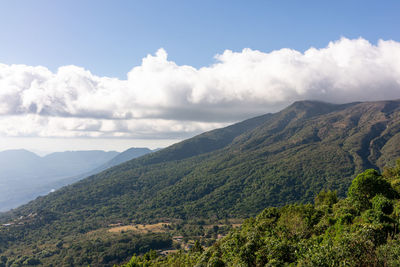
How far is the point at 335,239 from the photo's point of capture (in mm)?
37562

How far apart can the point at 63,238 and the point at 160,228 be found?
6993cm

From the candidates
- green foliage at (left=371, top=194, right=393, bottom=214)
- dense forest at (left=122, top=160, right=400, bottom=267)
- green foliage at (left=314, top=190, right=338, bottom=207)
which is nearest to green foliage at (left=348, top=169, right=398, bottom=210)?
dense forest at (left=122, top=160, right=400, bottom=267)

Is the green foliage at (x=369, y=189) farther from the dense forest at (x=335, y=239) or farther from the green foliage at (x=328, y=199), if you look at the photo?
the green foliage at (x=328, y=199)

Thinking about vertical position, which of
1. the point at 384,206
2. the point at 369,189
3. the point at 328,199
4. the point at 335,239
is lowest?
the point at 328,199

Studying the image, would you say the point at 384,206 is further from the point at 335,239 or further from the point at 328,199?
the point at 328,199

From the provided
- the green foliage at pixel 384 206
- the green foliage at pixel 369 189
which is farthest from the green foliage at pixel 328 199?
the green foliage at pixel 384 206

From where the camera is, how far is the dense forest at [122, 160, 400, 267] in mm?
28703

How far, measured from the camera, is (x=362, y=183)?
56.6 m

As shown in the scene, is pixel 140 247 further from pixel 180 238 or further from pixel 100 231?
pixel 100 231

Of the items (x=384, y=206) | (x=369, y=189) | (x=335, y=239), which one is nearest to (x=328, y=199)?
(x=369, y=189)

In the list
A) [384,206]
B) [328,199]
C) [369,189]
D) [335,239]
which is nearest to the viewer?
[335,239]

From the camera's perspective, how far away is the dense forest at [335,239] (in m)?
28.7

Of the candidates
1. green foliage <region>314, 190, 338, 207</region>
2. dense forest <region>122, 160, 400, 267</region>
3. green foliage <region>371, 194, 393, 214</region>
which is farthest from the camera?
green foliage <region>314, 190, 338, 207</region>

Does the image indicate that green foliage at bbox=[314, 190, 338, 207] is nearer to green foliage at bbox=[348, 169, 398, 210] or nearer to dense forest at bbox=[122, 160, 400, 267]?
dense forest at bbox=[122, 160, 400, 267]
